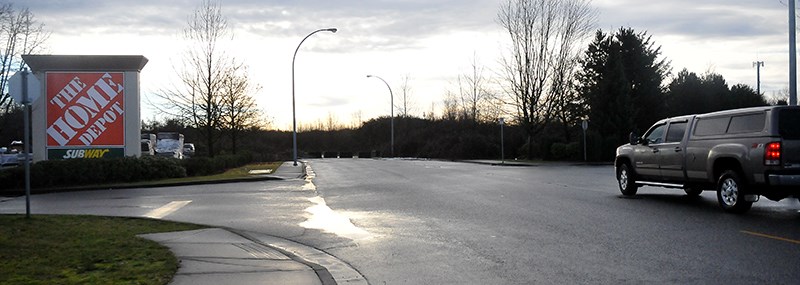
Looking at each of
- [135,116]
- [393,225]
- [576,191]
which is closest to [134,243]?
[393,225]

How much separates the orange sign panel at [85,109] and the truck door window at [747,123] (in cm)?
2301

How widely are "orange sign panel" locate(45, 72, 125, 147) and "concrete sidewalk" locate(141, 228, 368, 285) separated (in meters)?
18.5

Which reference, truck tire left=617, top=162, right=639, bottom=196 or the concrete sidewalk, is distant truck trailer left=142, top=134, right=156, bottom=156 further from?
the concrete sidewalk

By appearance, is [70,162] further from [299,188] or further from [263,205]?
[263,205]

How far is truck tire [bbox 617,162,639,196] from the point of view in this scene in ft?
54.9

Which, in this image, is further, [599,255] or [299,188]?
[299,188]

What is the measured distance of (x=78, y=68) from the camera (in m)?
27.6

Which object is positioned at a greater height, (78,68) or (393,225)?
(78,68)

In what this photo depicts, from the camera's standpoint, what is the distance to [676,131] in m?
15.1

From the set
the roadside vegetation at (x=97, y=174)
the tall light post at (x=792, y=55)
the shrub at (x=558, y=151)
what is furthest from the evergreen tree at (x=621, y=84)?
the roadside vegetation at (x=97, y=174)

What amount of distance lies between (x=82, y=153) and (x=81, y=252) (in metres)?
20.6

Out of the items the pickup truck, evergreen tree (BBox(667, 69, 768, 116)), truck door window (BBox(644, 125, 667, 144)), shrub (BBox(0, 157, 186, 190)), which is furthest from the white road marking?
evergreen tree (BBox(667, 69, 768, 116))

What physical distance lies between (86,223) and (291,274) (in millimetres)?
6382

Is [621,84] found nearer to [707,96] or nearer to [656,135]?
[707,96]
